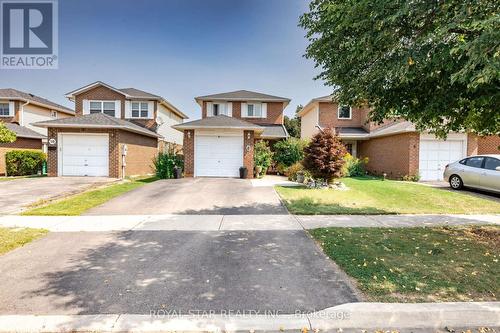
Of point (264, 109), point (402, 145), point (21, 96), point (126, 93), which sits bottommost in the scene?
point (402, 145)

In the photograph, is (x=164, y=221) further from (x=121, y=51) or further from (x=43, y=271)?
(x=121, y=51)

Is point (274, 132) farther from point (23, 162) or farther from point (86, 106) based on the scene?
point (23, 162)

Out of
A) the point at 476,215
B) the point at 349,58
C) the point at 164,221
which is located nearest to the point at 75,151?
the point at 164,221

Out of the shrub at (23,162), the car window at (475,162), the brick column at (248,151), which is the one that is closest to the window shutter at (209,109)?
the brick column at (248,151)

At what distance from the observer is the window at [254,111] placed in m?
24.7

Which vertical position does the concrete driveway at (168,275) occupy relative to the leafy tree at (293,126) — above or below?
below

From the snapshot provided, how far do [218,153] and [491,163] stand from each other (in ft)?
44.1

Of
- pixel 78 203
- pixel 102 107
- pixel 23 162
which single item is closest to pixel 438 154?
pixel 78 203

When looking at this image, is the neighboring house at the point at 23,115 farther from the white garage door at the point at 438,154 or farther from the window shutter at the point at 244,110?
the white garage door at the point at 438,154

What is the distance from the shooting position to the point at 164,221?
25.0ft

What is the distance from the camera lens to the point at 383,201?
1041 centimetres

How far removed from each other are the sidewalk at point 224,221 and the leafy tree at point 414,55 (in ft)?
8.94

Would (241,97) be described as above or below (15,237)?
above

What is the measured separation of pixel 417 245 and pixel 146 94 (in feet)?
78.5
